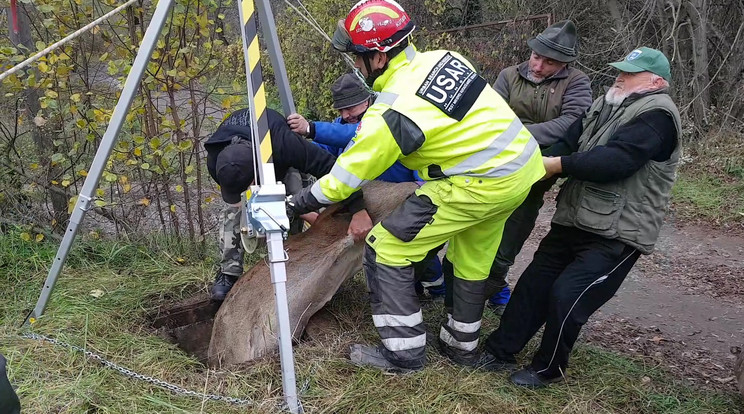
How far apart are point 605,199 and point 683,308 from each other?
8.00 feet

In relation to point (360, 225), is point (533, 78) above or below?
above

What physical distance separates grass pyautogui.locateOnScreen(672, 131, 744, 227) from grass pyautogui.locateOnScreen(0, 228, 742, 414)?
13.1ft

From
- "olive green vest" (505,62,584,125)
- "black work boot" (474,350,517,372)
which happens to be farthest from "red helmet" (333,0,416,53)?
"black work boot" (474,350,517,372)

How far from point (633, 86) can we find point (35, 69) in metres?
3.91

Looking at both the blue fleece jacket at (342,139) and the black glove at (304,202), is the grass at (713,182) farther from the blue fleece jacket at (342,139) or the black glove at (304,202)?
the black glove at (304,202)

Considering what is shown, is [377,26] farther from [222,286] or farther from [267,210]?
[222,286]

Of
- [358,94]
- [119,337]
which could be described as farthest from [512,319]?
[119,337]

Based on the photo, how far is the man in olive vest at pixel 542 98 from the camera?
3.79m

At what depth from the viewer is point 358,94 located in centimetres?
385

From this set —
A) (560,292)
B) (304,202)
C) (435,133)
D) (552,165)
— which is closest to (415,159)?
(435,133)

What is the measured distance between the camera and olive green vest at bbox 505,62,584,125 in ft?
12.9

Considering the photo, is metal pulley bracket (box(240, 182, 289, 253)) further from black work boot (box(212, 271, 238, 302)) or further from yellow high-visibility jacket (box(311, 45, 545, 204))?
black work boot (box(212, 271, 238, 302))

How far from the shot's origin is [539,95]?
13.1ft

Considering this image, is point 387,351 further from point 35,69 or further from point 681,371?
point 35,69
